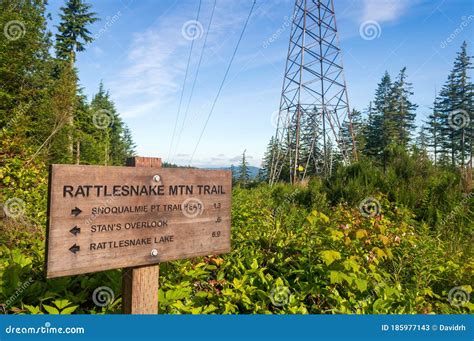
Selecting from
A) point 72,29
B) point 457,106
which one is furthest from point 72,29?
point 457,106

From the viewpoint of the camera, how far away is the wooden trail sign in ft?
Result: 6.43

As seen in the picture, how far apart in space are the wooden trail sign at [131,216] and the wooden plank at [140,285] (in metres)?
0.11

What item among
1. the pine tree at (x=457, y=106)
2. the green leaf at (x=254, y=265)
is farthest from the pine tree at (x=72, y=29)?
the pine tree at (x=457, y=106)

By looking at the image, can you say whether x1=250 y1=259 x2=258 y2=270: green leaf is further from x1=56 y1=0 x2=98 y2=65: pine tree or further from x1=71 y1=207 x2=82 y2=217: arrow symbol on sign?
x1=56 y1=0 x2=98 y2=65: pine tree

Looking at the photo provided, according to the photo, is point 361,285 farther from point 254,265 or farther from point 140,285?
point 140,285

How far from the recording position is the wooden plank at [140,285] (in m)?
2.35

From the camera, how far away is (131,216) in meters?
2.22

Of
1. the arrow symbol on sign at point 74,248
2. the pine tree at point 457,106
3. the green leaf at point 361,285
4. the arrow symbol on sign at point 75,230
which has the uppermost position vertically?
Result: the pine tree at point 457,106

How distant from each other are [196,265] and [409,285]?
2.46 meters

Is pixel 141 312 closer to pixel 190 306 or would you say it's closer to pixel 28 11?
pixel 190 306

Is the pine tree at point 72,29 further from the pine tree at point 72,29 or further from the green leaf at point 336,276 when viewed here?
the green leaf at point 336,276

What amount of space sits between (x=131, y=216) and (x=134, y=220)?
37 millimetres

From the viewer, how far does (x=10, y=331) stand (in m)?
2.48

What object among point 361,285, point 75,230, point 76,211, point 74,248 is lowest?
point 361,285
